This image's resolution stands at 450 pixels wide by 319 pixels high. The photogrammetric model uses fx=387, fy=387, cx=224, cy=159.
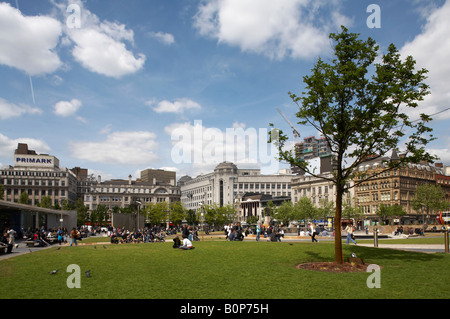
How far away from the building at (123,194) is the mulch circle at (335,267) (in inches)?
5969

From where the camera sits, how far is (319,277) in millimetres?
16203

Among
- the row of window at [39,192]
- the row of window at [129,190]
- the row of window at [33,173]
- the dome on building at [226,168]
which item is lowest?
the row of window at [39,192]

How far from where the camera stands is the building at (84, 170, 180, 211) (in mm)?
168837

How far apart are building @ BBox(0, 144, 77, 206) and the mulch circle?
12859 cm

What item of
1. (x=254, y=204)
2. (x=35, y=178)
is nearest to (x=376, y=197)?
(x=254, y=204)

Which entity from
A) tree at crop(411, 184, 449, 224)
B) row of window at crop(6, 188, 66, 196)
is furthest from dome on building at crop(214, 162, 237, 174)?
tree at crop(411, 184, 449, 224)

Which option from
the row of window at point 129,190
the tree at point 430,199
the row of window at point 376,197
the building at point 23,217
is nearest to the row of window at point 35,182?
the row of window at point 129,190

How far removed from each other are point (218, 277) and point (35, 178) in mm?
136080

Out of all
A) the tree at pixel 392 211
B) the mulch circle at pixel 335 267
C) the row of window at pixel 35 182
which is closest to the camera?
the mulch circle at pixel 335 267

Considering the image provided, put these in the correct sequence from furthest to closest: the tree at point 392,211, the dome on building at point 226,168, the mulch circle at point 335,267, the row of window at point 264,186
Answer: the dome on building at point 226,168 → the row of window at point 264,186 → the tree at point 392,211 → the mulch circle at point 335,267

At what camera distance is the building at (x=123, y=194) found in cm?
16884

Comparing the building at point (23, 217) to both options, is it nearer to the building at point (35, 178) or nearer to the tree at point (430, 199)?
the building at point (35, 178)
